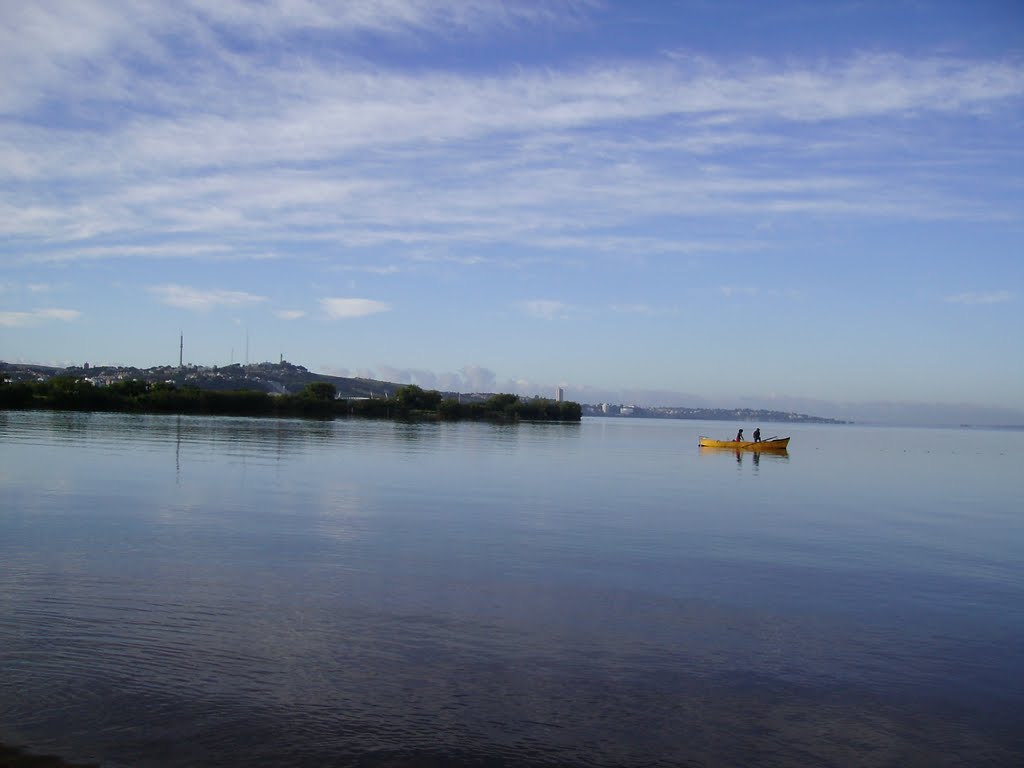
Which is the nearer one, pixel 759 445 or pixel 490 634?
pixel 490 634

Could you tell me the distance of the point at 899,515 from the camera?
3394 centimetres

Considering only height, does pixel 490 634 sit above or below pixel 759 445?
below

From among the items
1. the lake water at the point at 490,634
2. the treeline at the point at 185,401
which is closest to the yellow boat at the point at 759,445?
the lake water at the point at 490,634

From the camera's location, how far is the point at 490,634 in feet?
46.0

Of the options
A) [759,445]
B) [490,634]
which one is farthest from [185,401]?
[490,634]

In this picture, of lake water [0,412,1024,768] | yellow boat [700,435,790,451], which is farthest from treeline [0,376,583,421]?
lake water [0,412,1024,768]

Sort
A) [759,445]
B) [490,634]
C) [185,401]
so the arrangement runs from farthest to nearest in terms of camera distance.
A: [185,401] < [759,445] < [490,634]

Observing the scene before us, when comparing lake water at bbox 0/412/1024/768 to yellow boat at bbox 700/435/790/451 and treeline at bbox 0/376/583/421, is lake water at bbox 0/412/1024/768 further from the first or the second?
treeline at bbox 0/376/583/421

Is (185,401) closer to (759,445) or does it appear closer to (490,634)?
(759,445)

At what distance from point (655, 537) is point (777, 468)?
39.1 meters

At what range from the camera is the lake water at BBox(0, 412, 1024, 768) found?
1011cm

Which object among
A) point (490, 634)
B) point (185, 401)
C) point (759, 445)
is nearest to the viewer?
point (490, 634)

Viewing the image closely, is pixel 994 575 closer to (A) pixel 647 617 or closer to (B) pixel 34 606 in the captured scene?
(A) pixel 647 617

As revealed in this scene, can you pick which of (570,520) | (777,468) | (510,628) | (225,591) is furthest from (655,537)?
(777,468)
